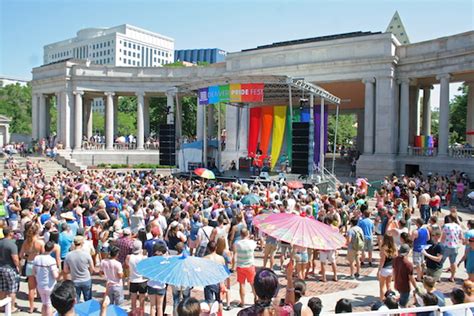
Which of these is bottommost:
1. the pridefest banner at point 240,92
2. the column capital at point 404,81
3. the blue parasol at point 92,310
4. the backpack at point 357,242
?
the backpack at point 357,242

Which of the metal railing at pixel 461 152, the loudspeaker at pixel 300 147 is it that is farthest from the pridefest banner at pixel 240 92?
the metal railing at pixel 461 152

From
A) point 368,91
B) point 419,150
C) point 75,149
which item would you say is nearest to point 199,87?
point 368,91

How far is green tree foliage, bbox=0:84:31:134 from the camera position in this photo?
8112cm

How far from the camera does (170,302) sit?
383 inches

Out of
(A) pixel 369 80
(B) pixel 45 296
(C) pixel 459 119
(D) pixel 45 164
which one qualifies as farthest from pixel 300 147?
(C) pixel 459 119

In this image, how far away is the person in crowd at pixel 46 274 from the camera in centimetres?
817

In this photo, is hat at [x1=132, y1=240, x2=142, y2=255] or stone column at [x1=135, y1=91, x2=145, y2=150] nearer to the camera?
hat at [x1=132, y1=240, x2=142, y2=255]

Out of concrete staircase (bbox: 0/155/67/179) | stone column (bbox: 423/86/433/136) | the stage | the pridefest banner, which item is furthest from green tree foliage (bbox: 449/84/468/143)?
concrete staircase (bbox: 0/155/67/179)

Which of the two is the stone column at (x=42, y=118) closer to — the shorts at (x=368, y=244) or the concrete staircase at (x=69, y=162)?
the concrete staircase at (x=69, y=162)

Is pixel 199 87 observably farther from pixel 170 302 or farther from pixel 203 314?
pixel 203 314

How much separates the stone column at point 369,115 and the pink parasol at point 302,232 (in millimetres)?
25847

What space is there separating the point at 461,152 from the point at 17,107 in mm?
77829

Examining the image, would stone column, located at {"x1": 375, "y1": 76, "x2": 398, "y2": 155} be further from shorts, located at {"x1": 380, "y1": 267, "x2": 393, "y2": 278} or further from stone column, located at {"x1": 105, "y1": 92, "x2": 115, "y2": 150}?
stone column, located at {"x1": 105, "y1": 92, "x2": 115, "y2": 150}

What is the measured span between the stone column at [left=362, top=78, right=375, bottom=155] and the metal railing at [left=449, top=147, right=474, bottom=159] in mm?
5387
